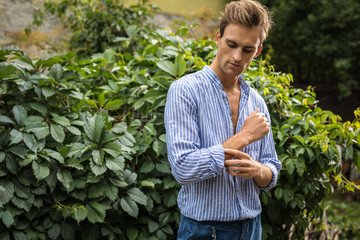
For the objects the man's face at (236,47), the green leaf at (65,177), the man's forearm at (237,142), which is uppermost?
the man's face at (236,47)

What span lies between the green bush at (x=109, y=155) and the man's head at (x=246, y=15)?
2.50ft

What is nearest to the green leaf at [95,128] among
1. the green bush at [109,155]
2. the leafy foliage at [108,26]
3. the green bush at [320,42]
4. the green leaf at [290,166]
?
the green bush at [109,155]

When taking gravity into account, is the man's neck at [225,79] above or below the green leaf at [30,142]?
above

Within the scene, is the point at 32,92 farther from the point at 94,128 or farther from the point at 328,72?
the point at 328,72

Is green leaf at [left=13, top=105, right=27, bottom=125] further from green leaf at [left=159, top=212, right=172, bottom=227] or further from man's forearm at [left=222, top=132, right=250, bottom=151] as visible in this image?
man's forearm at [left=222, top=132, right=250, bottom=151]

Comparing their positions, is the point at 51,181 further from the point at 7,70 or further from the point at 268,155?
the point at 268,155

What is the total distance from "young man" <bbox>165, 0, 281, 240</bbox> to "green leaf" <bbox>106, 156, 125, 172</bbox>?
0.45 meters

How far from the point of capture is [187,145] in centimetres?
115

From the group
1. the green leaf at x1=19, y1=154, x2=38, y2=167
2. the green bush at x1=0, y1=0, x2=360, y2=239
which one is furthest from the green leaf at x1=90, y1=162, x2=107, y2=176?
the green leaf at x1=19, y1=154, x2=38, y2=167

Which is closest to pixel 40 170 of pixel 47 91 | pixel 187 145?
pixel 47 91

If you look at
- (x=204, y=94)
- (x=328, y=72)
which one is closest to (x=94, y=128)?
(x=204, y=94)

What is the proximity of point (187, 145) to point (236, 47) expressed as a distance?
349 mm

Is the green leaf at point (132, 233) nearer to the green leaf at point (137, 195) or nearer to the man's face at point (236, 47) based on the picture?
the green leaf at point (137, 195)

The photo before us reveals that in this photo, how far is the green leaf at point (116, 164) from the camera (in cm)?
166
